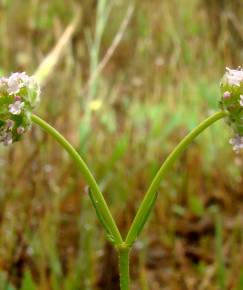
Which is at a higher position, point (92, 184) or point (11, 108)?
point (11, 108)

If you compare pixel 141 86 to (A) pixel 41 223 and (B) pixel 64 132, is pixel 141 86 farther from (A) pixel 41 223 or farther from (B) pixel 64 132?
(A) pixel 41 223

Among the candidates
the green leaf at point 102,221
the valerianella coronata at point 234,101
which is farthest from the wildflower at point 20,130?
the valerianella coronata at point 234,101

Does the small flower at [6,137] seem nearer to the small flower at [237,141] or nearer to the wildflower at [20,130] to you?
the wildflower at [20,130]

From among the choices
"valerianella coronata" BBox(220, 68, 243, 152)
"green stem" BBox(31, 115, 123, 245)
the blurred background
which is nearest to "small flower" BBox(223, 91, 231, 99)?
"valerianella coronata" BBox(220, 68, 243, 152)

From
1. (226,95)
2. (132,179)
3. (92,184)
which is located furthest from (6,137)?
(132,179)

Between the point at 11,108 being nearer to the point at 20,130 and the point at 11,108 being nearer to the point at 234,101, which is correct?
the point at 20,130

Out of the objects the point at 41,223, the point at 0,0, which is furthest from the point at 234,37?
the point at 41,223
